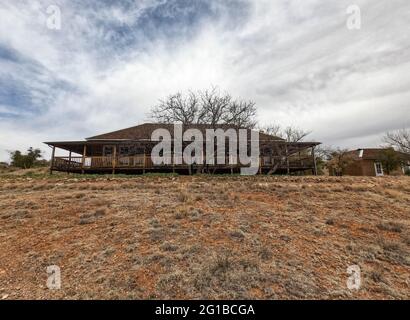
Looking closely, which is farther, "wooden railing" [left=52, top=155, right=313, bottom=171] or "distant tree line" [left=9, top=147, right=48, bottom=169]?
"distant tree line" [left=9, top=147, right=48, bottom=169]

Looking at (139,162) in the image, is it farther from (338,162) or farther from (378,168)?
(378,168)

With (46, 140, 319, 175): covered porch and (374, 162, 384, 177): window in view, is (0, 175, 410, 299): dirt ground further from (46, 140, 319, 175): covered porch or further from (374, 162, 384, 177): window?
(374, 162, 384, 177): window

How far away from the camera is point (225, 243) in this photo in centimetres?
579

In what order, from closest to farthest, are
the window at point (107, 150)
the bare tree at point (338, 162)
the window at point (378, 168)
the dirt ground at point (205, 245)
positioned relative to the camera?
the dirt ground at point (205, 245)
the window at point (107, 150)
the bare tree at point (338, 162)
the window at point (378, 168)

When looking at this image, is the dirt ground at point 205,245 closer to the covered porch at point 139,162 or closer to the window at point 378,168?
the covered porch at point 139,162

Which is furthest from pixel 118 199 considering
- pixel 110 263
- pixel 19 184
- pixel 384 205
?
pixel 384 205

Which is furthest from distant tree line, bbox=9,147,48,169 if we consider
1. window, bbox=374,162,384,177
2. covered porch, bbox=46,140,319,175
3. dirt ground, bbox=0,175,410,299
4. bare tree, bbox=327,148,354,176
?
window, bbox=374,162,384,177

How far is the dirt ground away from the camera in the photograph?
4.22 m

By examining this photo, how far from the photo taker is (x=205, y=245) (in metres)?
5.66

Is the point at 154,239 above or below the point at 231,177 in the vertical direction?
below

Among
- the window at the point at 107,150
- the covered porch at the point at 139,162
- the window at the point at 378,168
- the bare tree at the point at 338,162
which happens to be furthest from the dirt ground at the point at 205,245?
the window at the point at 378,168

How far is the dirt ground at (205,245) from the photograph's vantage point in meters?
4.22
